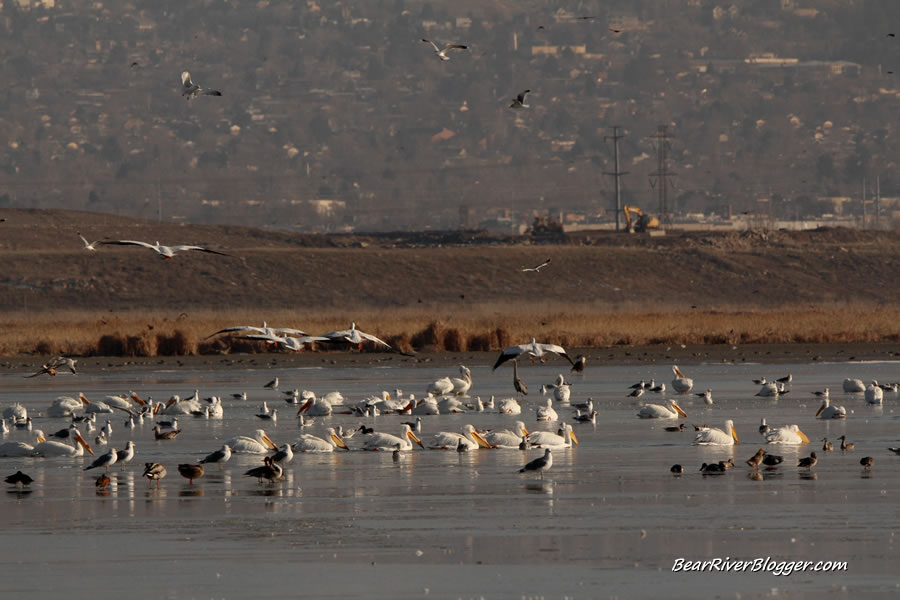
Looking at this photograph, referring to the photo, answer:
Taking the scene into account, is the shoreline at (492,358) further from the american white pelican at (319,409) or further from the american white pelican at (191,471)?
the american white pelican at (191,471)

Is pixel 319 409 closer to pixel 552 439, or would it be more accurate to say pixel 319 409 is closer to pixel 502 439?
pixel 502 439

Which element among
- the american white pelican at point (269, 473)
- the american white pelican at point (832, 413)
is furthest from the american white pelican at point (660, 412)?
the american white pelican at point (269, 473)

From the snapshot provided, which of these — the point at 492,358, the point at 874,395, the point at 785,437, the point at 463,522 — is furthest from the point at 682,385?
the point at 463,522

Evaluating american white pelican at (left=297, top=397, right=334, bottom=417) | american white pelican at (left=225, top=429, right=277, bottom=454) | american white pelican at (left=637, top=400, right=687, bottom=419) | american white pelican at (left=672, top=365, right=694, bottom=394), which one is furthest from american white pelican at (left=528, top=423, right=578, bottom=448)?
american white pelican at (left=672, top=365, right=694, bottom=394)

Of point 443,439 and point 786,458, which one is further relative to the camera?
point 443,439

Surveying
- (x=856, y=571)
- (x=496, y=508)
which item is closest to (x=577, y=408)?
(x=496, y=508)

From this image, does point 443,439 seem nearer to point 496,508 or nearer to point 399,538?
point 496,508
